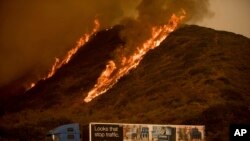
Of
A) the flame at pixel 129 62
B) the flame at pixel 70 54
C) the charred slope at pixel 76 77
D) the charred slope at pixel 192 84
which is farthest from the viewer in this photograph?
the charred slope at pixel 192 84

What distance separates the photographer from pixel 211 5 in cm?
674

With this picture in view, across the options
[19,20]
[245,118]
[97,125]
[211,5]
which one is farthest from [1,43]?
[245,118]

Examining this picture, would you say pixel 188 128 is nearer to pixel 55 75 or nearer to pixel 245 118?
pixel 245 118

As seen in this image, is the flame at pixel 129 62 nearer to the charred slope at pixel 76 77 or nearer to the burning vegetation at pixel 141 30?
the burning vegetation at pixel 141 30

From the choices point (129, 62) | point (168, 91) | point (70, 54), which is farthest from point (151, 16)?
point (70, 54)

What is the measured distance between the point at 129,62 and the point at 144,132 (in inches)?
48.2

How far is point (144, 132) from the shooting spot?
5.58 metres

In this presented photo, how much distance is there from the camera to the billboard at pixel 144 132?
5.32 metres

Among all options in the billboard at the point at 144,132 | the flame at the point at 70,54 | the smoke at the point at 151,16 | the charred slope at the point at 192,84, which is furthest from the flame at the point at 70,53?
the billboard at the point at 144,132

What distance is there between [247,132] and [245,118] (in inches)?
9.3

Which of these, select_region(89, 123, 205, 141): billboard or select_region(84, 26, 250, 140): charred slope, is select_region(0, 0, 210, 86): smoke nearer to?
select_region(84, 26, 250, 140): charred slope

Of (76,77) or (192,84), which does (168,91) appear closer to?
(192,84)

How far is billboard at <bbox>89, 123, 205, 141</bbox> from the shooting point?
5320 millimetres

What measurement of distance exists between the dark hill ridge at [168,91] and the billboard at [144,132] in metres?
0.26
